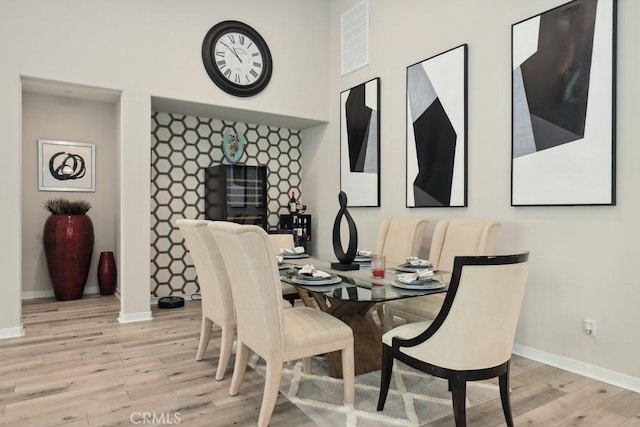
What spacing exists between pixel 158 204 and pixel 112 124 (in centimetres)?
130

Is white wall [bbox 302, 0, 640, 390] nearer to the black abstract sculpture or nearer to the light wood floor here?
the light wood floor

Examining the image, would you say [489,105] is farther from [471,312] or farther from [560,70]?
[471,312]

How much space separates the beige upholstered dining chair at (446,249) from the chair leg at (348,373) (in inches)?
27.2

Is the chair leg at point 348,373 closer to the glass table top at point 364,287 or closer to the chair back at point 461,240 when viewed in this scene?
the glass table top at point 364,287

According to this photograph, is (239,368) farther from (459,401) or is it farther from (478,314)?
(478,314)

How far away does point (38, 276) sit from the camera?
4844 mm

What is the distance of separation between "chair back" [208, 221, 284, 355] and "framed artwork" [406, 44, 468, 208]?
222 centimetres

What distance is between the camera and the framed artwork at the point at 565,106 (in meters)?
2.65

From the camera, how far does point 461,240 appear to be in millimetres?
3111

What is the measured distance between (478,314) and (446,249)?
150 centimetres

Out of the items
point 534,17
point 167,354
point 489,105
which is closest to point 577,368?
point 489,105

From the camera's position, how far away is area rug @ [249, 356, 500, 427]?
2139 mm

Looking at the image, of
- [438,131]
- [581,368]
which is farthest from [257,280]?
[438,131]

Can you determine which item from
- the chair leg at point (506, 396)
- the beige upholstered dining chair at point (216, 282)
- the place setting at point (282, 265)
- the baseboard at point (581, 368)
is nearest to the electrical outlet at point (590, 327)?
the baseboard at point (581, 368)
